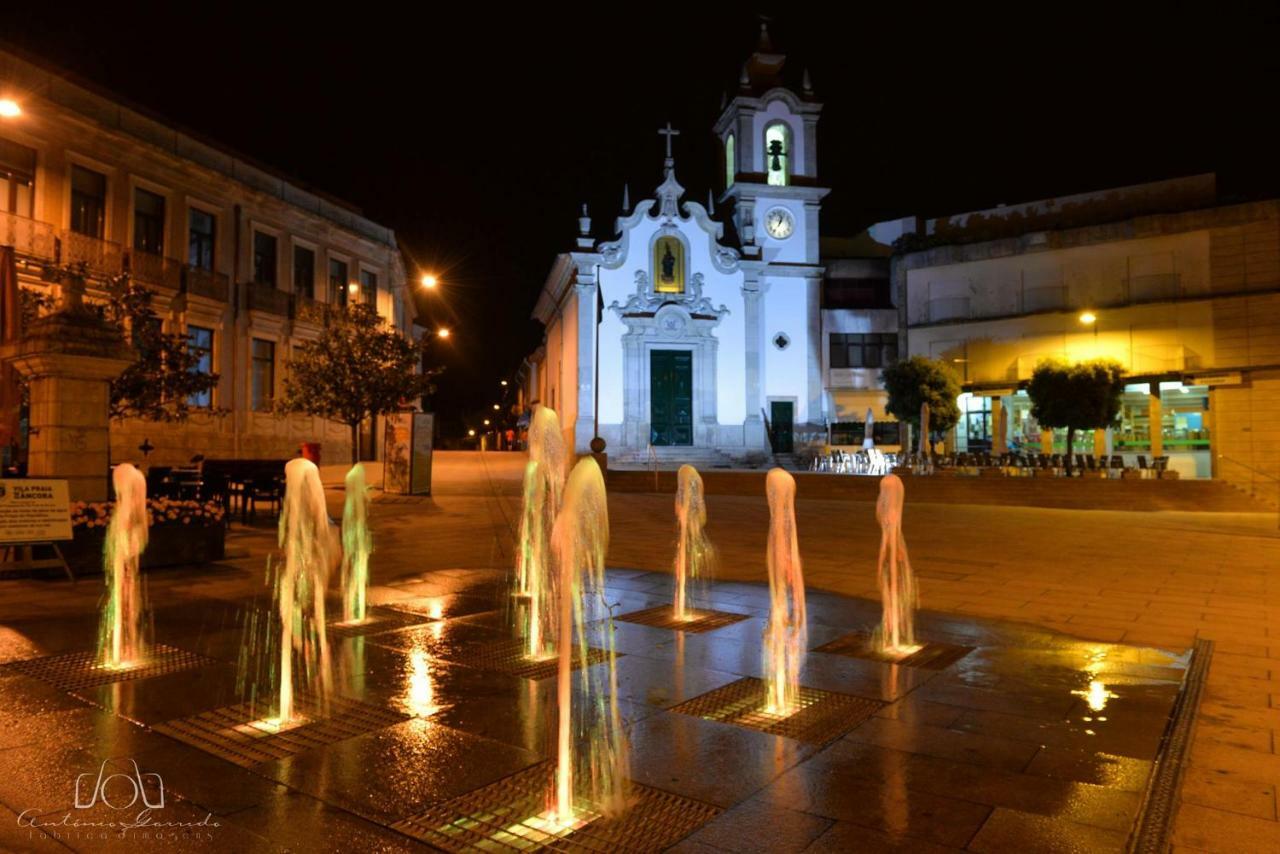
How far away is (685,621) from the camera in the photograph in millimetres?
7535

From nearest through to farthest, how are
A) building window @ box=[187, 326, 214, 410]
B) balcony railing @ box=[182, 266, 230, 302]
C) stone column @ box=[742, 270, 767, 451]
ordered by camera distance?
balcony railing @ box=[182, 266, 230, 302] → building window @ box=[187, 326, 214, 410] → stone column @ box=[742, 270, 767, 451]

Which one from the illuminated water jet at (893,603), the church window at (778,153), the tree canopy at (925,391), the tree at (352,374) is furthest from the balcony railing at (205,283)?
the illuminated water jet at (893,603)

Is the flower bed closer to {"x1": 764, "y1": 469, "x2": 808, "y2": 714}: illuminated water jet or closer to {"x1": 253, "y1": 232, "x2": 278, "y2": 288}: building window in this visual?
{"x1": 764, "y1": 469, "x2": 808, "y2": 714}: illuminated water jet

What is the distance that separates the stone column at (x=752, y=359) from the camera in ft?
118

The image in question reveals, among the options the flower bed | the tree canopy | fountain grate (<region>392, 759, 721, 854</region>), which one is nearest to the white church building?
the tree canopy

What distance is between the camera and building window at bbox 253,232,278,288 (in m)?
30.9

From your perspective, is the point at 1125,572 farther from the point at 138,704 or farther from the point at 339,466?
the point at 339,466

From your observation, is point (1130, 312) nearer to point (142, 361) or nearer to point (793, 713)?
point (142, 361)

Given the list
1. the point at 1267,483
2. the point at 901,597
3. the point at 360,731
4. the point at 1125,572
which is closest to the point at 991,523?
the point at 1125,572

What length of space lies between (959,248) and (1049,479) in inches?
726

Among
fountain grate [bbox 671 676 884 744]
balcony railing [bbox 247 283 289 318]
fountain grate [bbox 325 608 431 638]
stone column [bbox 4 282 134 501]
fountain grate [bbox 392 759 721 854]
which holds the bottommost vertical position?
fountain grate [bbox 671 676 884 744]

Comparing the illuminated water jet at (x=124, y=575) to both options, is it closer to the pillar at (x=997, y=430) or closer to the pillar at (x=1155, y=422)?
the pillar at (x=997, y=430)

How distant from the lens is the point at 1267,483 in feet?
101

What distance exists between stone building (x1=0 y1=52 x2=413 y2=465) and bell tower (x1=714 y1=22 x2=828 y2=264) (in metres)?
16.7
